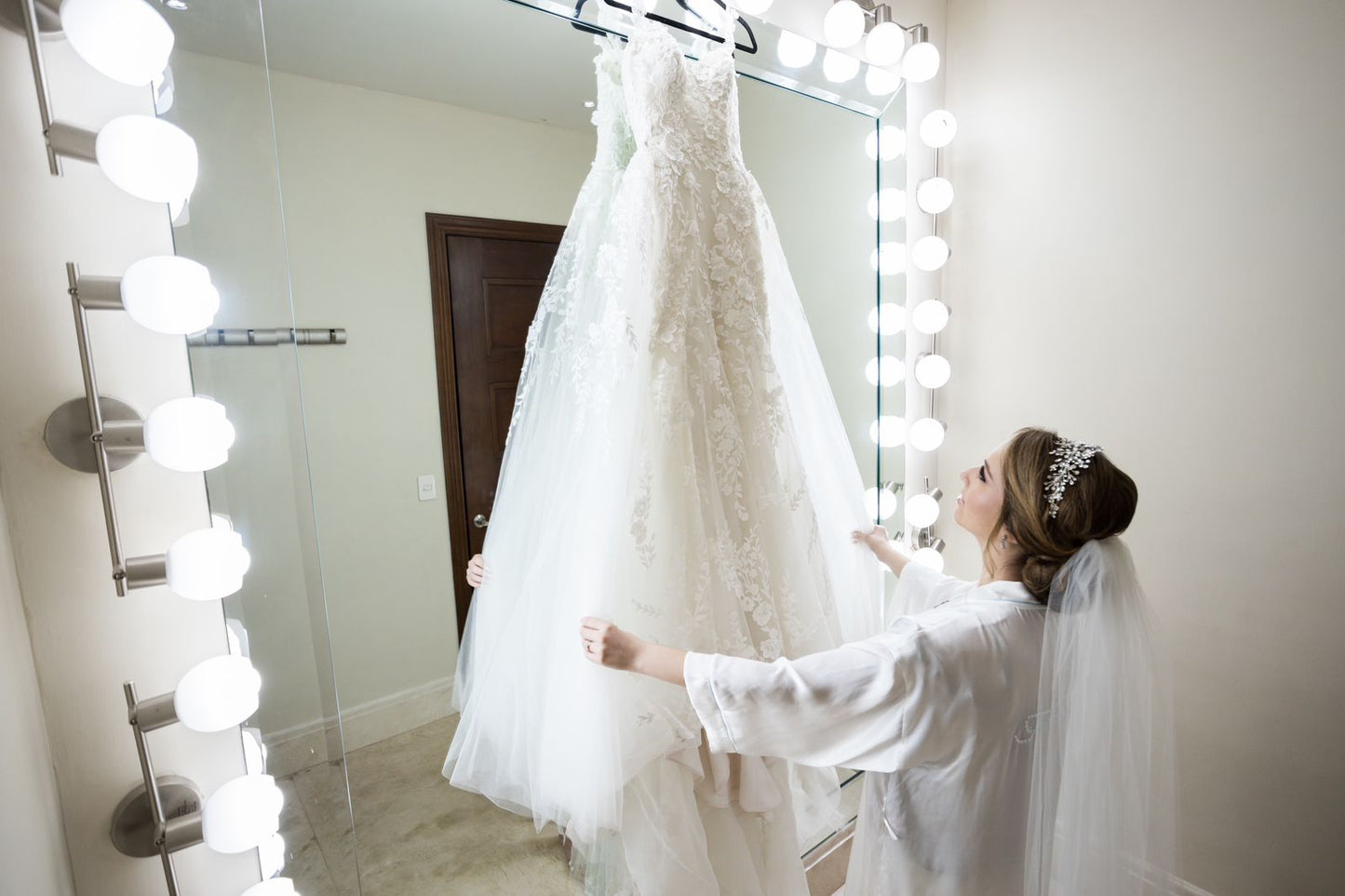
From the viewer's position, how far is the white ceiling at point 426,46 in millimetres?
652

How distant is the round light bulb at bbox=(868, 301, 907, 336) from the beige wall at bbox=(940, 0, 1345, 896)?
0.87ft

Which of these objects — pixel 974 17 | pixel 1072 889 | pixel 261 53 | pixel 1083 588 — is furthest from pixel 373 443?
pixel 974 17

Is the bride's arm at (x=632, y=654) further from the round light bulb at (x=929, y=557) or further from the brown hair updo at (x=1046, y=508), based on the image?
the round light bulb at (x=929, y=557)

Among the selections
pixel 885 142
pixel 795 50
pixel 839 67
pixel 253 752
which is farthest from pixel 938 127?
pixel 253 752

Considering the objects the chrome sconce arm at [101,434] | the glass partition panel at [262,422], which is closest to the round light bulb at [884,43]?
the glass partition panel at [262,422]

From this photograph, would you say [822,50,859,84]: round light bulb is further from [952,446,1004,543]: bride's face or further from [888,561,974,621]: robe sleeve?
[888,561,974,621]: robe sleeve

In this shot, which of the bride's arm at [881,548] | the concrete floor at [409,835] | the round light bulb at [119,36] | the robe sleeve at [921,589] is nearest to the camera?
the round light bulb at [119,36]

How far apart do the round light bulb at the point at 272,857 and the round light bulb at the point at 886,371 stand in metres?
1.46

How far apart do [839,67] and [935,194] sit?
43 cm

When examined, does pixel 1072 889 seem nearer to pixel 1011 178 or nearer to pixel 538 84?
pixel 538 84

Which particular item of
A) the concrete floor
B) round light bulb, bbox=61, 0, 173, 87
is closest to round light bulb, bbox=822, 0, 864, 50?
round light bulb, bbox=61, 0, 173, 87

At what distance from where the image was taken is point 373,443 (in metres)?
0.79

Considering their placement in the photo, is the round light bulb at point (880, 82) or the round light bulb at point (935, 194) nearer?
the round light bulb at point (880, 82)

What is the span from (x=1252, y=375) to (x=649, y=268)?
1.29 meters
